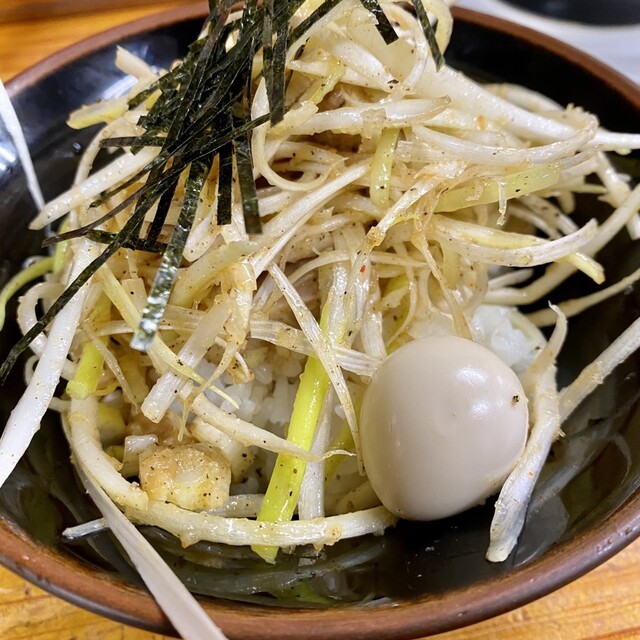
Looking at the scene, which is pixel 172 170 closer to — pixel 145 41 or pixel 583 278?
pixel 145 41

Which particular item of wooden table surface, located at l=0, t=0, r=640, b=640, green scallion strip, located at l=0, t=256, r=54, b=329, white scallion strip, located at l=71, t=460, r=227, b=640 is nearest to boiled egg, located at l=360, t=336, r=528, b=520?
wooden table surface, located at l=0, t=0, r=640, b=640

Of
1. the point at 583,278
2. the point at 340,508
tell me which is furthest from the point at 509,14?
the point at 340,508

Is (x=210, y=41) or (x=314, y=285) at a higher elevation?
(x=210, y=41)

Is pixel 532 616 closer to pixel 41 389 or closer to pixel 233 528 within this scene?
pixel 233 528

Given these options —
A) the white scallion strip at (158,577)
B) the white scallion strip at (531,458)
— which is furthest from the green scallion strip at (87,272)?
the white scallion strip at (531,458)

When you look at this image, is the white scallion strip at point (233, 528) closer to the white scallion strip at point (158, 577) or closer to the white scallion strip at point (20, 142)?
the white scallion strip at point (158, 577)

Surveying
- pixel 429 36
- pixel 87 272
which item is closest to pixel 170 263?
pixel 87 272

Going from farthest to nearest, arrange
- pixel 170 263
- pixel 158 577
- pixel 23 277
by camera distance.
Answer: pixel 23 277 < pixel 170 263 < pixel 158 577

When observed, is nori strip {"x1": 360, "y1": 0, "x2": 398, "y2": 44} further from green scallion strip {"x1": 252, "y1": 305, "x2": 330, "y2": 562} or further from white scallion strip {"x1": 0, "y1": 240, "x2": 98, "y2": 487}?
white scallion strip {"x1": 0, "y1": 240, "x2": 98, "y2": 487}
